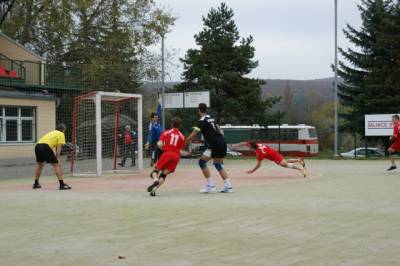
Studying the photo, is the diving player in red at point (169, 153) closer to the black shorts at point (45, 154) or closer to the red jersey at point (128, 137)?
the black shorts at point (45, 154)

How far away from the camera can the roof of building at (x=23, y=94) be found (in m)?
29.1

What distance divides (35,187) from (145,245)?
8.67m

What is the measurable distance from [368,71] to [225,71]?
33.2 ft

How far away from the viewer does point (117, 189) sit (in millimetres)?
14812

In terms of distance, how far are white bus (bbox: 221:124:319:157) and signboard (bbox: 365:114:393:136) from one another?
13133mm

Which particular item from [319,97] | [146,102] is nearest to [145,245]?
[146,102]

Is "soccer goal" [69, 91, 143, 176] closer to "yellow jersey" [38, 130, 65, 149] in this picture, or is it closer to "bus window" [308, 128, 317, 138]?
"yellow jersey" [38, 130, 65, 149]

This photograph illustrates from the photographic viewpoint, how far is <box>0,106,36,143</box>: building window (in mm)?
29177

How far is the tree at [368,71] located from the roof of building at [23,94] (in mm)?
21449

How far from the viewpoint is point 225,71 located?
45844mm

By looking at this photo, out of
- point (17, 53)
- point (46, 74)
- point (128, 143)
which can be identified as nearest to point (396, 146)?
point (128, 143)

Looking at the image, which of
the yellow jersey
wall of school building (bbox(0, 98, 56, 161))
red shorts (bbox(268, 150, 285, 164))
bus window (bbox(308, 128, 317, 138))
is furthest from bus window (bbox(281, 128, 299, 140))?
the yellow jersey

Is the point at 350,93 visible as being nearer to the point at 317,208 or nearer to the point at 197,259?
the point at 317,208

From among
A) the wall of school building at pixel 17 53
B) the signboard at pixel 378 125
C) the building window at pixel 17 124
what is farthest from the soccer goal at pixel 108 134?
the wall of school building at pixel 17 53
